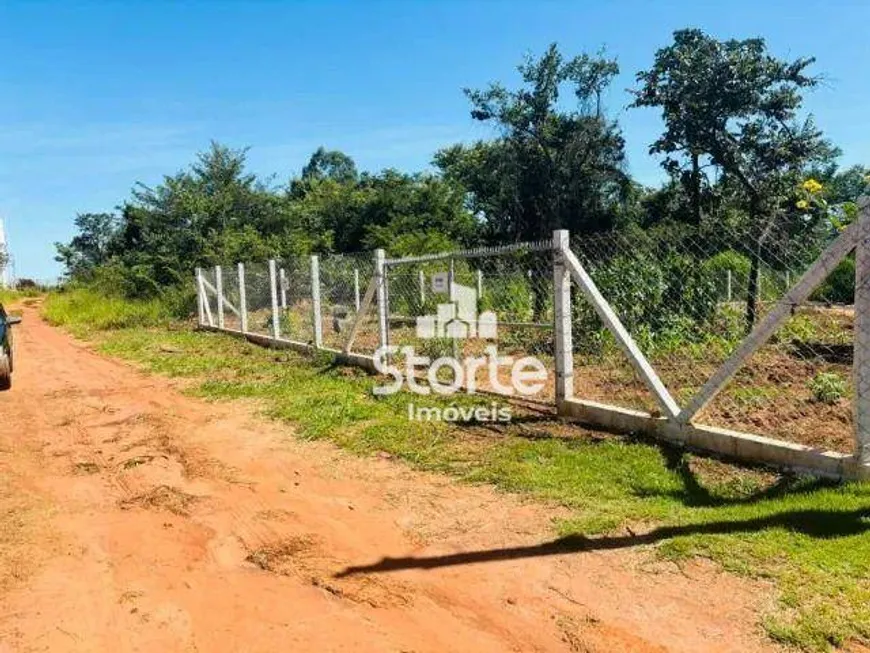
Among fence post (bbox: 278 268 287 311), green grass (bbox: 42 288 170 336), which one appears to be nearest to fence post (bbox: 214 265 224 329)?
fence post (bbox: 278 268 287 311)

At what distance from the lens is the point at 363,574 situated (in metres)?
3.53

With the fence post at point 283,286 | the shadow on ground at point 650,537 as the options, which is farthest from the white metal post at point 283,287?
the shadow on ground at point 650,537

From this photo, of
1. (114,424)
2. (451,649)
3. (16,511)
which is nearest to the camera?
(451,649)

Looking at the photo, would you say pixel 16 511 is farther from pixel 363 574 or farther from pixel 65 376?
pixel 65 376

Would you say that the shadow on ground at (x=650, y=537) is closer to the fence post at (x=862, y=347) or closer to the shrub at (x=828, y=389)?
the fence post at (x=862, y=347)

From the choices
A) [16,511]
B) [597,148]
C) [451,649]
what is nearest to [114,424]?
[16,511]

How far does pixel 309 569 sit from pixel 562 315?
11.3 ft

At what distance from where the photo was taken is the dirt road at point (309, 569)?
293 centimetres

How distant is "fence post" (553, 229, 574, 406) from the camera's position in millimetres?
6199

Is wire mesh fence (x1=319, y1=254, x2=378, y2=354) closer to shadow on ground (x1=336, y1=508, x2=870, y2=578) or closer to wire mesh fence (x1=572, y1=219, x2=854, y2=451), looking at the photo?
wire mesh fence (x1=572, y1=219, x2=854, y2=451)

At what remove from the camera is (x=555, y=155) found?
27.4 meters

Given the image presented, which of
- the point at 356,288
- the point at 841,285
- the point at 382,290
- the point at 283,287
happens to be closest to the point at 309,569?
the point at 841,285

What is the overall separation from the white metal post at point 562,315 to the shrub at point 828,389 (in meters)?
2.04

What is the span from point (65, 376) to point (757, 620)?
1059cm
